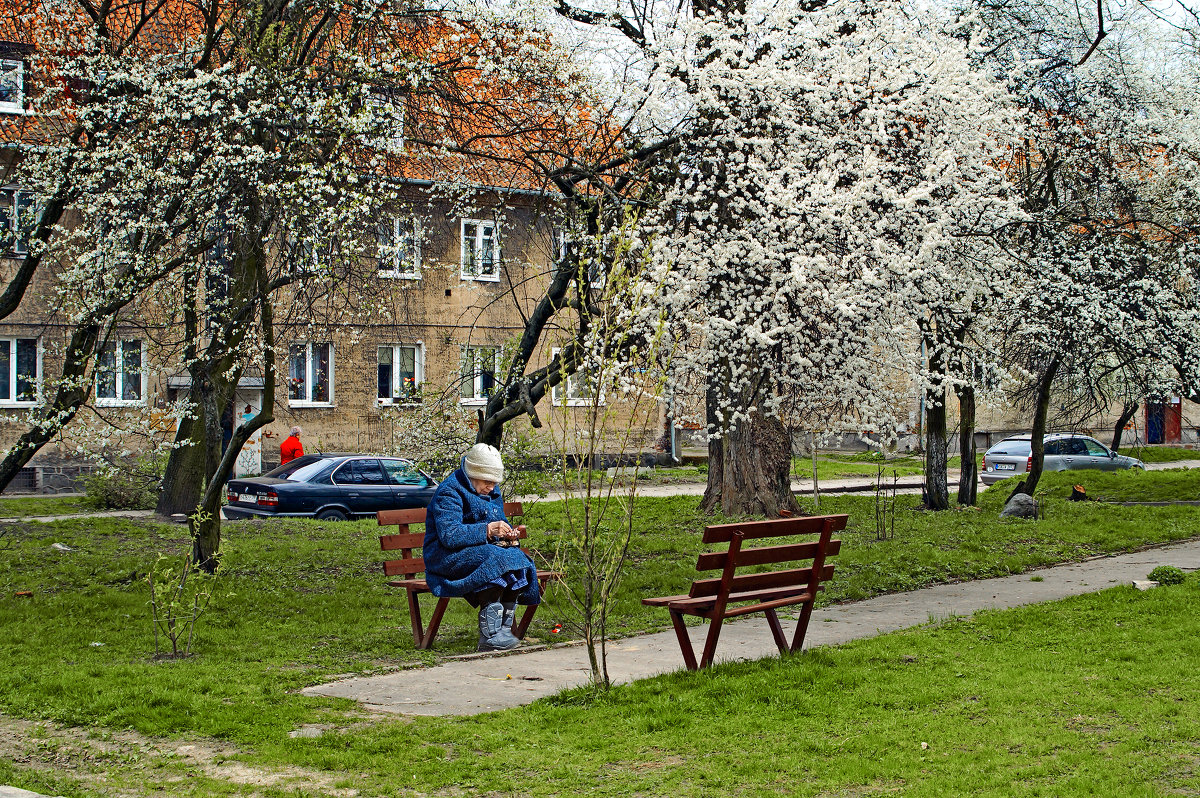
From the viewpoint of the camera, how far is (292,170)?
10.3 meters

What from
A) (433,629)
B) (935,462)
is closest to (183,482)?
(433,629)

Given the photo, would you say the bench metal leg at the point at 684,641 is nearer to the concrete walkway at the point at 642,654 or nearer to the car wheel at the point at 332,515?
the concrete walkway at the point at 642,654

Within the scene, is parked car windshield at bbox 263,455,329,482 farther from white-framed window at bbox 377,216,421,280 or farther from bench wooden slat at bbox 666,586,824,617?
bench wooden slat at bbox 666,586,824,617

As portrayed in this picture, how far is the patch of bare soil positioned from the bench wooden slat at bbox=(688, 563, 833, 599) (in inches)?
106

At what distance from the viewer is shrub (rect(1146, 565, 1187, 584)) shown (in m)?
10.6

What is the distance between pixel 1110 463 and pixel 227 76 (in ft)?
89.2

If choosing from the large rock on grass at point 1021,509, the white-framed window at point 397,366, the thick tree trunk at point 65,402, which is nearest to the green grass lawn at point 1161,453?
the large rock on grass at point 1021,509

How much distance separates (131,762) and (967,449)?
17759 mm

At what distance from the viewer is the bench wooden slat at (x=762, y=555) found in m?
6.45

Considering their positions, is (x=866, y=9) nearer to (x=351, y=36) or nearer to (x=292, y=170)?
(x=351, y=36)

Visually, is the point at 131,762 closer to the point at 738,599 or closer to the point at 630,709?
the point at 630,709

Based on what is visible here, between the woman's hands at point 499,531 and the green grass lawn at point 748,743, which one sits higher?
the woman's hands at point 499,531

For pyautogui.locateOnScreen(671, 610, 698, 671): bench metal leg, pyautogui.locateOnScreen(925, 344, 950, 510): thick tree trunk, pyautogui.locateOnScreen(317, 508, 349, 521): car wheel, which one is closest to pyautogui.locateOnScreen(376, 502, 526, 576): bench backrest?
pyautogui.locateOnScreen(671, 610, 698, 671): bench metal leg

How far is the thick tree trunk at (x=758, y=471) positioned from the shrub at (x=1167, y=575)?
652 cm
